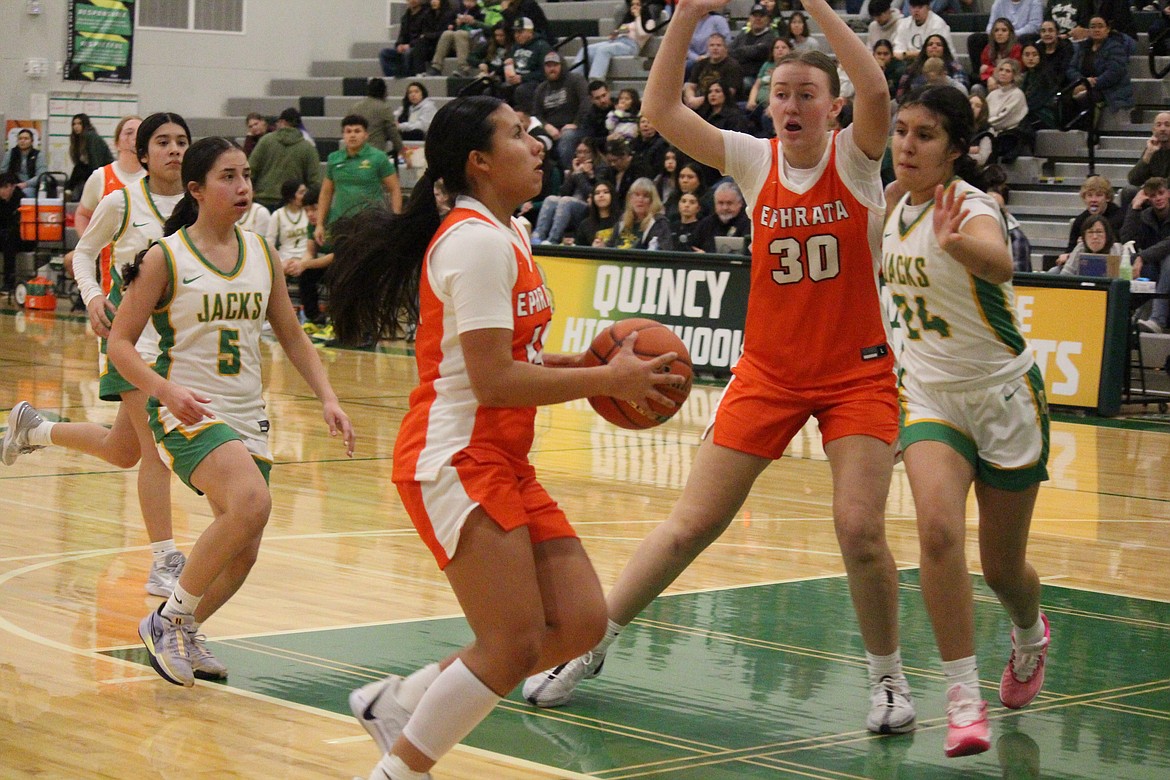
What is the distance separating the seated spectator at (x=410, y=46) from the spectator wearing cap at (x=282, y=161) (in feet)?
14.9

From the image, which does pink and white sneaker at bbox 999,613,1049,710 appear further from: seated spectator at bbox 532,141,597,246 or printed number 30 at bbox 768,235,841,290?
seated spectator at bbox 532,141,597,246

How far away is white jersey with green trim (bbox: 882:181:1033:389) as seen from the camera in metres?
4.28

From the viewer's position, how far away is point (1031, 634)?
4531 mm

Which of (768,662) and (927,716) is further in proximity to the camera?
(768,662)

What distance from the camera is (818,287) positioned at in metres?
4.34

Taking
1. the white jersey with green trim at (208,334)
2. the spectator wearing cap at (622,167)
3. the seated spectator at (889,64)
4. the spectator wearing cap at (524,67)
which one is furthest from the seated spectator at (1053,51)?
the white jersey with green trim at (208,334)

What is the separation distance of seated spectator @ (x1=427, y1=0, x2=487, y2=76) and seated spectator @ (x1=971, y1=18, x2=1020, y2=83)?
7311 mm

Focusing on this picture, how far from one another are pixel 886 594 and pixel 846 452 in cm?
38

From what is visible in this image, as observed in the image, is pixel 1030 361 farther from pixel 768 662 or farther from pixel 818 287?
pixel 768 662

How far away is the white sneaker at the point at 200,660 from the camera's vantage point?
182 inches

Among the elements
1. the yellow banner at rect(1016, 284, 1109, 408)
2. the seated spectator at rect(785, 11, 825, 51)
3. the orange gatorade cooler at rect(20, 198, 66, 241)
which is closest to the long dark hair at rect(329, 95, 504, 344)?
the yellow banner at rect(1016, 284, 1109, 408)

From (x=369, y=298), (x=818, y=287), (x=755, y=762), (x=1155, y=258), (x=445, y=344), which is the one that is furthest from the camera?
(x=1155, y=258)

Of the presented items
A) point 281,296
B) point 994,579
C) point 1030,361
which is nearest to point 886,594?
point 994,579

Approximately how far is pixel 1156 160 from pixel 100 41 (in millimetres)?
14812
